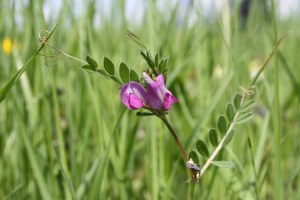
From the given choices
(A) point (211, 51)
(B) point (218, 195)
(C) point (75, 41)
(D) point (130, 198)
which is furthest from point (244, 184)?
A: (C) point (75, 41)

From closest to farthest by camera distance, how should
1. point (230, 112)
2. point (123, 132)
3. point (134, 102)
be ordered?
point (134, 102) < point (230, 112) < point (123, 132)

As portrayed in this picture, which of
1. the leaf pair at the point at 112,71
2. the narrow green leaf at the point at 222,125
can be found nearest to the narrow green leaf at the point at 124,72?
the leaf pair at the point at 112,71

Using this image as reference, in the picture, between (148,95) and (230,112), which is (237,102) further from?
(148,95)

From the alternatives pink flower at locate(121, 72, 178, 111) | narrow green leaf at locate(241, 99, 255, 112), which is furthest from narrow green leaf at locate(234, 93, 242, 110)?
pink flower at locate(121, 72, 178, 111)

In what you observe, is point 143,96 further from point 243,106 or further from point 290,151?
point 290,151

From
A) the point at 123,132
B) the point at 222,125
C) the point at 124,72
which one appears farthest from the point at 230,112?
the point at 123,132

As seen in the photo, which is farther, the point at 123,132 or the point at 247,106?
the point at 123,132

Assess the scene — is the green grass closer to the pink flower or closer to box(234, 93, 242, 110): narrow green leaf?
box(234, 93, 242, 110): narrow green leaf

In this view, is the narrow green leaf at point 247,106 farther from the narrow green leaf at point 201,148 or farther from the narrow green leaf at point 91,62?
the narrow green leaf at point 91,62
